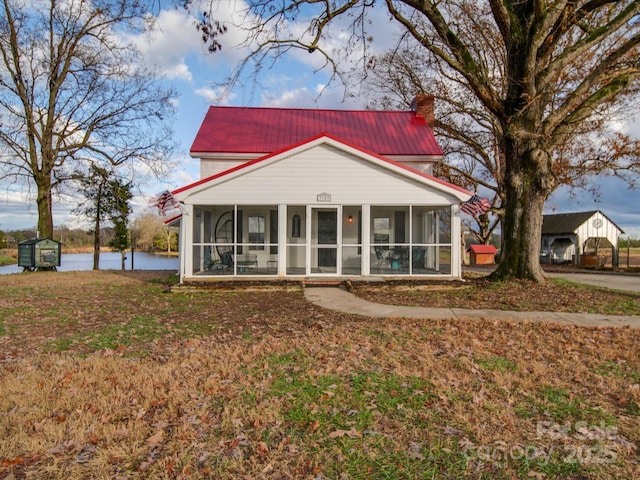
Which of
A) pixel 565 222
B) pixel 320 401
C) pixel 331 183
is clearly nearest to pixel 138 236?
pixel 331 183

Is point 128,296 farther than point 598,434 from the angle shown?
Yes

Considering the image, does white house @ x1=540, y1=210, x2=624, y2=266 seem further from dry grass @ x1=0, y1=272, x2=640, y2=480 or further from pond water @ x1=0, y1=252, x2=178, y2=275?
pond water @ x1=0, y1=252, x2=178, y2=275

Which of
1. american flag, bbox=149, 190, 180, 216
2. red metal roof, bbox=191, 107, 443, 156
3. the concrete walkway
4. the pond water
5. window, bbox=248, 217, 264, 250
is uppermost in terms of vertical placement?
red metal roof, bbox=191, 107, 443, 156

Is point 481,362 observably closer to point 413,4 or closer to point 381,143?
point 413,4

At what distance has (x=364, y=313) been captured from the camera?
9.51 meters

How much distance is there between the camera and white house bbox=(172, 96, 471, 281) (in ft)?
46.1

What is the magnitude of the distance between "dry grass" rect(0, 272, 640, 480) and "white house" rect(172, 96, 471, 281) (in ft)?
21.5

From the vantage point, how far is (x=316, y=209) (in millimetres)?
15711

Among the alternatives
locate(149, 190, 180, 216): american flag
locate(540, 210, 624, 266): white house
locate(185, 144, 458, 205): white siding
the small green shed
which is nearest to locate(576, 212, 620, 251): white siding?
locate(540, 210, 624, 266): white house

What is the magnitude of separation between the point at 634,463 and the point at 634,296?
10.4 meters

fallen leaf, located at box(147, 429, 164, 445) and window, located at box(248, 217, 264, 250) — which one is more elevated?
window, located at box(248, 217, 264, 250)

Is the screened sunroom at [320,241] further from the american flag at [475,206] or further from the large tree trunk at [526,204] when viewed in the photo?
the large tree trunk at [526,204]

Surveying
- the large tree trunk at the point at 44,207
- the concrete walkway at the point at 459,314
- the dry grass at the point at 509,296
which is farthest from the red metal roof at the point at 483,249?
the large tree trunk at the point at 44,207

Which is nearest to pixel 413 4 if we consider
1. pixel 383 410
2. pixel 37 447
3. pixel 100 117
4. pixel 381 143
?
pixel 381 143
